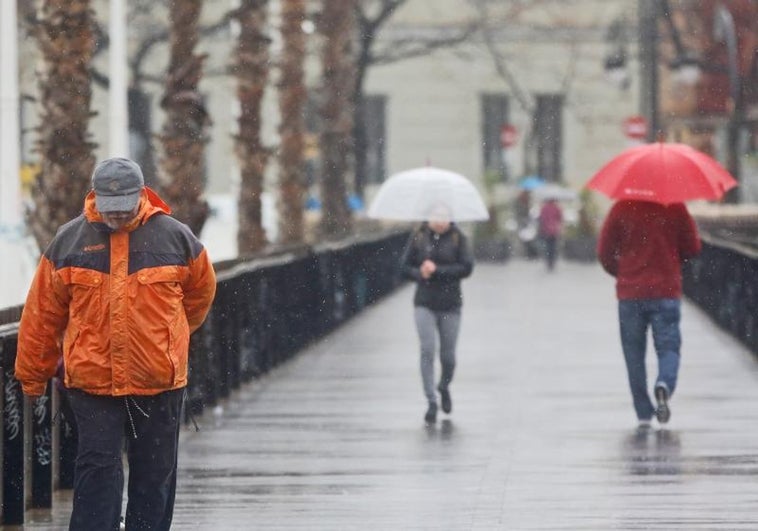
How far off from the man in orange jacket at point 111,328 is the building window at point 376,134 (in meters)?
46.8

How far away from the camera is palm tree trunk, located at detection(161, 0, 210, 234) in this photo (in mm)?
18656

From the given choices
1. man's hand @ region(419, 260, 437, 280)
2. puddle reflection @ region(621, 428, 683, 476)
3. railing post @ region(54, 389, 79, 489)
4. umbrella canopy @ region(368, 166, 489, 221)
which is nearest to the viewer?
railing post @ region(54, 389, 79, 489)

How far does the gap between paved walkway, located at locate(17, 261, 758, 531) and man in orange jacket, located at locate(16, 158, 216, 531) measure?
206 cm

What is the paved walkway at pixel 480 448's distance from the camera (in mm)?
10391

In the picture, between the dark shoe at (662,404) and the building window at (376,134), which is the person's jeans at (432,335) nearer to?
the dark shoe at (662,404)

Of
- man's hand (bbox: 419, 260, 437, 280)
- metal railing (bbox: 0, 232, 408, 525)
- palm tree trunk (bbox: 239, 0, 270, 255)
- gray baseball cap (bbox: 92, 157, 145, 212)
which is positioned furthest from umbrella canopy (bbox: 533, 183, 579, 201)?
gray baseball cap (bbox: 92, 157, 145, 212)

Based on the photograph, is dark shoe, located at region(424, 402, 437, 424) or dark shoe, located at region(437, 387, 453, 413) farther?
dark shoe, located at region(437, 387, 453, 413)

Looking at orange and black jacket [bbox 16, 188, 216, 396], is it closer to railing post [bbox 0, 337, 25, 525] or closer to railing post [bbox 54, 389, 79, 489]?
railing post [bbox 0, 337, 25, 525]

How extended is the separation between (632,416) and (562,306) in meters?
15.0

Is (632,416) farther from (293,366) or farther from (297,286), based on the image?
(297,286)

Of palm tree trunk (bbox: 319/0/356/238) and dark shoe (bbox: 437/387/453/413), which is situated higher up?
palm tree trunk (bbox: 319/0/356/238)

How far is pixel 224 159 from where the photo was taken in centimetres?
5475

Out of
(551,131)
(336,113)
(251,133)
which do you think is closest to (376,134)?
(551,131)

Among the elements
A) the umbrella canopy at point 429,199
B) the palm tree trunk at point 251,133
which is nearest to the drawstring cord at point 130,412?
the umbrella canopy at point 429,199
